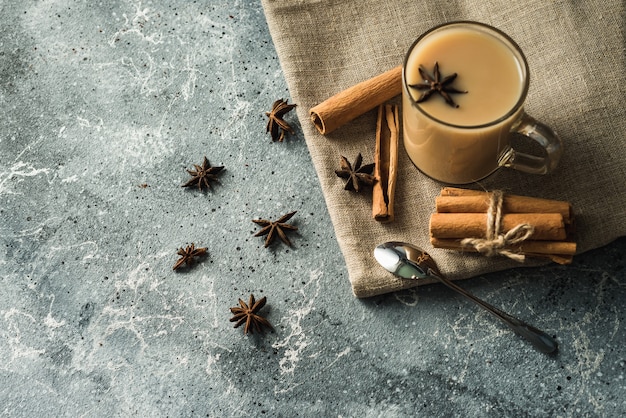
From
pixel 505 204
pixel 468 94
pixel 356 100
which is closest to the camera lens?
pixel 468 94

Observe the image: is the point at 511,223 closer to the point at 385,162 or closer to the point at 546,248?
the point at 546,248

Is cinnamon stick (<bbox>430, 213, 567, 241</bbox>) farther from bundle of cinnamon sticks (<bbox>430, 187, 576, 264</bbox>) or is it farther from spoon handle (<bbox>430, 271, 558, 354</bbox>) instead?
spoon handle (<bbox>430, 271, 558, 354</bbox>)

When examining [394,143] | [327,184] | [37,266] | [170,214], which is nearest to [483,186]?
[394,143]

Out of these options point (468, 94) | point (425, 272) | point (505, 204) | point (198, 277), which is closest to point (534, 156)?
point (505, 204)

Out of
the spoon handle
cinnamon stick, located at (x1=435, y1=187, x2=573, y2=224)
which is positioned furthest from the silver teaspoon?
cinnamon stick, located at (x1=435, y1=187, x2=573, y2=224)

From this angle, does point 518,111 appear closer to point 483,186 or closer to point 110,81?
point 483,186
